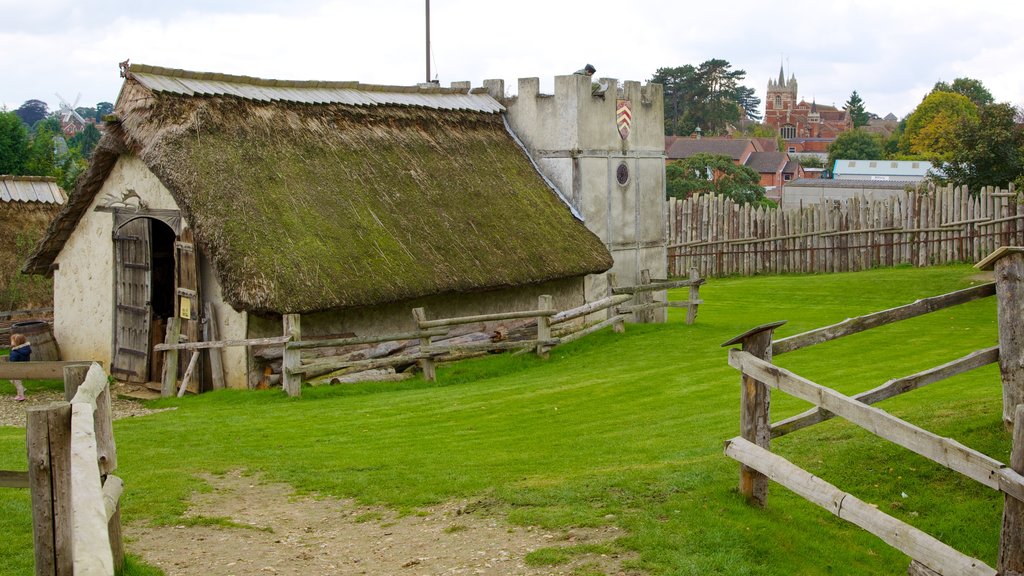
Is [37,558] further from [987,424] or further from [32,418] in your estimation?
[987,424]

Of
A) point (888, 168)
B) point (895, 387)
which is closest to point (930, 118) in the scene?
point (888, 168)

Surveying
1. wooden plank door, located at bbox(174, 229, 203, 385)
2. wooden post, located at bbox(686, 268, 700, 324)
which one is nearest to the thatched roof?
wooden plank door, located at bbox(174, 229, 203, 385)

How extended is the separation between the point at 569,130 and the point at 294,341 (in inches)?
320

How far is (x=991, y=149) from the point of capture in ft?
103

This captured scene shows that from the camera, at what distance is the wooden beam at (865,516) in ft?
21.4

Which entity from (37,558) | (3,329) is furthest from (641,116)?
(37,558)

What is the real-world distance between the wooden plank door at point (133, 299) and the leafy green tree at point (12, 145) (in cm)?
1698

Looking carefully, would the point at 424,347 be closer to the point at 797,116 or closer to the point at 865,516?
the point at 865,516

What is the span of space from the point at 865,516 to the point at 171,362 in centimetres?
1165

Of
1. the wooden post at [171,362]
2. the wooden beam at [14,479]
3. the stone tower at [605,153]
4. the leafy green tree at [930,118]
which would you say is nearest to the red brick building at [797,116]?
the leafy green tree at [930,118]

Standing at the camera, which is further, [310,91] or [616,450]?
[310,91]

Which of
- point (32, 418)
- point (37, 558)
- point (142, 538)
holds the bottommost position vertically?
point (142, 538)

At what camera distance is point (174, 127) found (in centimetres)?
1652

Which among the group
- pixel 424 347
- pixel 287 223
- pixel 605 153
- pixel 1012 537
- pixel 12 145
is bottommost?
pixel 1012 537
